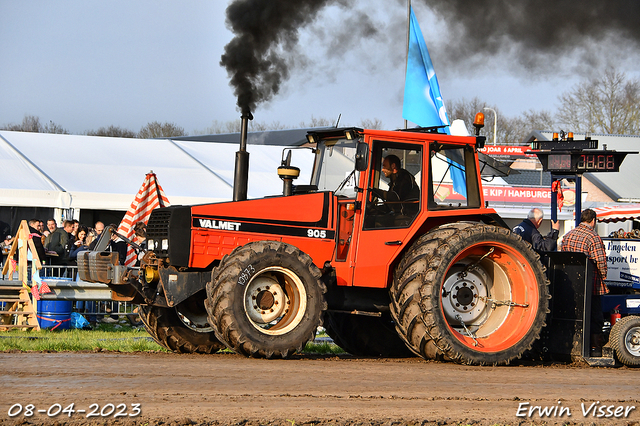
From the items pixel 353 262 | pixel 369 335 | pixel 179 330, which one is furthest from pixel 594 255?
pixel 179 330

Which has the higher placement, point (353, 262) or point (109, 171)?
point (109, 171)

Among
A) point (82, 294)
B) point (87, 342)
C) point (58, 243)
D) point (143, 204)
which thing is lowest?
point (87, 342)

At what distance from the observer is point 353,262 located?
7.67 metres

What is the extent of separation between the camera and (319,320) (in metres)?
7.26

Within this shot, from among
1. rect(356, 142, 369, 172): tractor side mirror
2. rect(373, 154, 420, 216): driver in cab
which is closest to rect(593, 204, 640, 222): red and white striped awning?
rect(373, 154, 420, 216): driver in cab

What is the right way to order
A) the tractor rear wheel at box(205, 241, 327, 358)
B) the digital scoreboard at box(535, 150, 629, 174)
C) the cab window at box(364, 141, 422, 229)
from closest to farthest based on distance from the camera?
the tractor rear wheel at box(205, 241, 327, 358), the cab window at box(364, 141, 422, 229), the digital scoreboard at box(535, 150, 629, 174)

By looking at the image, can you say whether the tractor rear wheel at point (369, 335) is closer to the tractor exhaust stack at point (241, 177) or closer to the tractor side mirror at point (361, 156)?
the tractor exhaust stack at point (241, 177)

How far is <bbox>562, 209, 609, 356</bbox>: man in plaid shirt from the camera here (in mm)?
8586

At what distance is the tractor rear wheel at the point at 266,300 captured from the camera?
22.8 ft

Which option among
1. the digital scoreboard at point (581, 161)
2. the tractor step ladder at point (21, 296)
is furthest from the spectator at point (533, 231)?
the tractor step ladder at point (21, 296)

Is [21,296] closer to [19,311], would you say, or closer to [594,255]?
[19,311]

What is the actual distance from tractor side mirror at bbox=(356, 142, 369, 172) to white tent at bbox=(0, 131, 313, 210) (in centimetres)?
735

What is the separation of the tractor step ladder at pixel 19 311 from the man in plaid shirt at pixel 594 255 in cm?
787

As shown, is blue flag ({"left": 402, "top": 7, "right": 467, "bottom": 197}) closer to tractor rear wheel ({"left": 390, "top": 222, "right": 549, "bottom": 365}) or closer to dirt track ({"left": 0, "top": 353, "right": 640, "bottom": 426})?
tractor rear wheel ({"left": 390, "top": 222, "right": 549, "bottom": 365})
